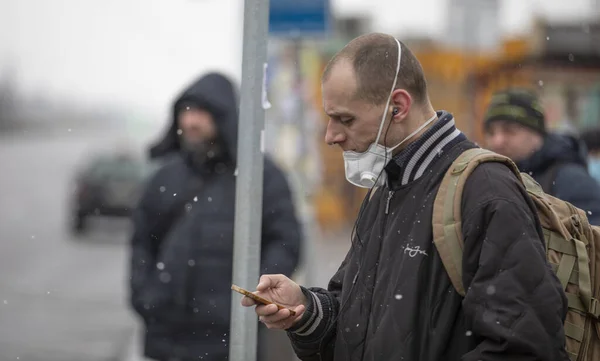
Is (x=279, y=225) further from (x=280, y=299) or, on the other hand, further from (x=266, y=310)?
(x=266, y=310)

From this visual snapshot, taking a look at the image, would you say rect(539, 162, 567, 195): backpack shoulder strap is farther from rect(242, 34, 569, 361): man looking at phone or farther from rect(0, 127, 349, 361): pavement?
rect(0, 127, 349, 361): pavement

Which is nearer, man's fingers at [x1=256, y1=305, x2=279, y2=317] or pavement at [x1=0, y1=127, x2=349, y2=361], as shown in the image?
man's fingers at [x1=256, y1=305, x2=279, y2=317]

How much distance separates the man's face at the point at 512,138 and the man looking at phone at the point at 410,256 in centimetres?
225

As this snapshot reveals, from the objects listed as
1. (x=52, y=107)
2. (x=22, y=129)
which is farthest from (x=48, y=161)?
(x=52, y=107)

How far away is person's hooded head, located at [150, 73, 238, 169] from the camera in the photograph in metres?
4.96

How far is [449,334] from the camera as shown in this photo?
2.46 metres

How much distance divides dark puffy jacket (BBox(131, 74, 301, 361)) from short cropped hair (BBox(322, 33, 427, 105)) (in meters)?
2.12

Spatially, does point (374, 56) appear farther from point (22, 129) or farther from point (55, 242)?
point (22, 129)

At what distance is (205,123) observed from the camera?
5.03 meters

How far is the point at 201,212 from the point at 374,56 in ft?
7.60

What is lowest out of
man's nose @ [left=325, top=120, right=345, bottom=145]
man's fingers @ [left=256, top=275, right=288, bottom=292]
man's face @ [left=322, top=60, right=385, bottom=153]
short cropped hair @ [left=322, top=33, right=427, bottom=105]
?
man's fingers @ [left=256, top=275, right=288, bottom=292]

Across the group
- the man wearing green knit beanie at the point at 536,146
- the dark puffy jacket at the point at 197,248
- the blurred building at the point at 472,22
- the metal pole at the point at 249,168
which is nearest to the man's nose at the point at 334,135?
the metal pole at the point at 249,168

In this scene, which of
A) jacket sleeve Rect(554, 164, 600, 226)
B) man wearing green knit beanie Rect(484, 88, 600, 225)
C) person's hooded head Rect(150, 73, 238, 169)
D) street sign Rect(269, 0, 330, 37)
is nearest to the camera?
jacket sleeve Rect(554, 164, 600, 226)

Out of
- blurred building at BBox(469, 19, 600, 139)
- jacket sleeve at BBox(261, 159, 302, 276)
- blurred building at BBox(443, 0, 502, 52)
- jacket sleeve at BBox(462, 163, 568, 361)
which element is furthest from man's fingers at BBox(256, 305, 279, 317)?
blurred building at BBox(469, 19, 600, 139)
